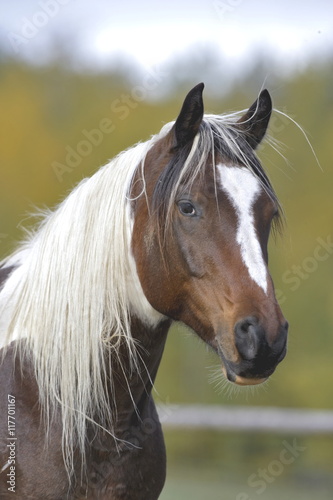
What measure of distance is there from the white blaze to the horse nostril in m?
0.15

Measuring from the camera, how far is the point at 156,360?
3545 mm

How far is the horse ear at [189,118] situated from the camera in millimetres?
3203

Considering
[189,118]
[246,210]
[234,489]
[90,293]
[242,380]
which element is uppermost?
[189,118]

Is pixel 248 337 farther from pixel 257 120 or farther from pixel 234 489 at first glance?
pixel 234 489

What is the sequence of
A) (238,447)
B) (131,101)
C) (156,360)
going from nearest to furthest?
(156,360) → (238,447) → (131,101)

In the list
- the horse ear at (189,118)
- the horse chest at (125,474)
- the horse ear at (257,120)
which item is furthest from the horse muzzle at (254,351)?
the horse ear at (257,120)

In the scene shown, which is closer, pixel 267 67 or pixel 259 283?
pixel 259 283

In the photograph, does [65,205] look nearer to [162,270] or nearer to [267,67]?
[162,270]

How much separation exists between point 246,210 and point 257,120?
66 cm

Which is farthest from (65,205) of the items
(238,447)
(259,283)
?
(238,447)

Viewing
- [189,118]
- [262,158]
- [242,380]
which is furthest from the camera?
[262,158]

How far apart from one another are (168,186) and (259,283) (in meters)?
0.63

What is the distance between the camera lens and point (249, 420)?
11.8 meters

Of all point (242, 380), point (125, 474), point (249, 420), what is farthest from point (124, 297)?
point (249, 420)
